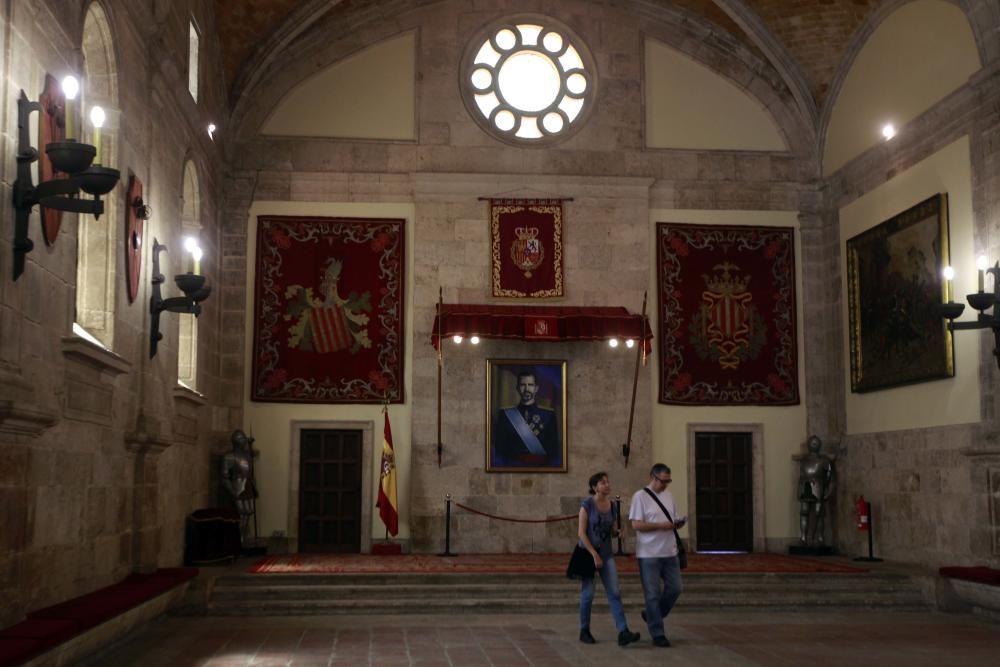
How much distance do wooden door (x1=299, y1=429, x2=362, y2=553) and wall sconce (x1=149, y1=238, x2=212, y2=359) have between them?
4995 mm

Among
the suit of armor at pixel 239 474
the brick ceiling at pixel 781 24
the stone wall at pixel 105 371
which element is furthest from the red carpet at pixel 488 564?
the brick ceiling at pixel 781 24

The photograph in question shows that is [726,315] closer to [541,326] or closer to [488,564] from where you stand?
[541,326]

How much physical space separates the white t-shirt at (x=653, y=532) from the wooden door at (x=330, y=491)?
7629mm

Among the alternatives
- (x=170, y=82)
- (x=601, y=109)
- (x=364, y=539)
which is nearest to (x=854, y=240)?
(x=601, y=109)

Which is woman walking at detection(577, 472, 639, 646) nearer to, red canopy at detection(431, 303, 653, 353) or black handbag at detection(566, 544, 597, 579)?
black handbag at detection(566, 544, 597, 579)

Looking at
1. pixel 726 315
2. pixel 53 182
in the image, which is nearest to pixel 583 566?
pixel 53 182

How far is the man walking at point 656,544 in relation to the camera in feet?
30.7

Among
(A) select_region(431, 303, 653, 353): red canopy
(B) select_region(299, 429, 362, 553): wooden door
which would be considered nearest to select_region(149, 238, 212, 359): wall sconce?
(A) select_region(431, 303, 653, 353): red canopy

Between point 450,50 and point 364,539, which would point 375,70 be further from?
point 364,539

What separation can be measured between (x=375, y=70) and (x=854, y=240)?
7527 mm

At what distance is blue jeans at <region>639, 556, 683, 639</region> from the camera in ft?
30.9

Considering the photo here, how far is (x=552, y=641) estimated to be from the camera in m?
9.99

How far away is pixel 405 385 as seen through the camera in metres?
16.5

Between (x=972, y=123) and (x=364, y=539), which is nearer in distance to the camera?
(x=972, y=123)
